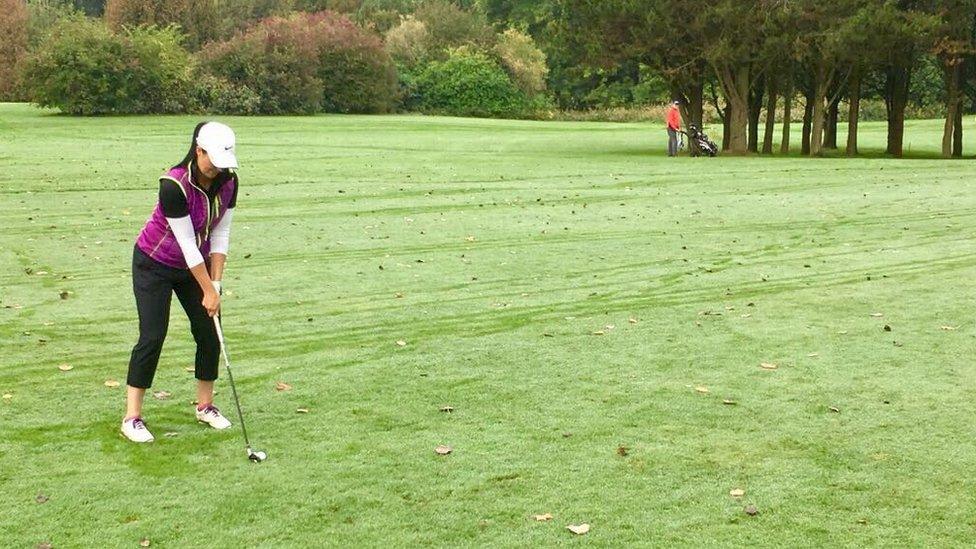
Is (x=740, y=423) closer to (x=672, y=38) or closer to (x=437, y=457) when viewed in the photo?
(x=437, y=457)

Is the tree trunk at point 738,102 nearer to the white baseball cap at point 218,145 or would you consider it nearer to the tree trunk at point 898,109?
the tree trunk at point 898,109

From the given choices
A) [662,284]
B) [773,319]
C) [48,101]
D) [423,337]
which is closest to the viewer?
[423,337]

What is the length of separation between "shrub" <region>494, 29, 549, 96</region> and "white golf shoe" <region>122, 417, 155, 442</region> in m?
71.2

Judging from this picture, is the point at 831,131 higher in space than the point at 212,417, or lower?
lower

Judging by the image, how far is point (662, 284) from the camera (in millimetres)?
12695

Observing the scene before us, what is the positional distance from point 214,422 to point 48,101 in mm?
53527

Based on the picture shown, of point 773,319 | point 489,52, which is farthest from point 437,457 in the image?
point 489,52

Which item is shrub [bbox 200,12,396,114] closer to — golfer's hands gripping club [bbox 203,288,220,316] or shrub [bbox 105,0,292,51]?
shrub [bbox 105,0,292,51]

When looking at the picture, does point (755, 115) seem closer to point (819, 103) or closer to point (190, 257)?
point (819, 103)

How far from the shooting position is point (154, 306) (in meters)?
7.00

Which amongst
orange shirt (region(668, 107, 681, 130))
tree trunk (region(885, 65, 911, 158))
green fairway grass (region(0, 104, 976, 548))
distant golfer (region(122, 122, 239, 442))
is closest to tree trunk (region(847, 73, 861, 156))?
tree trunk (region(885, 65, 911, 158))

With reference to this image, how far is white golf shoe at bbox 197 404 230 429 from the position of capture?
7.41 m

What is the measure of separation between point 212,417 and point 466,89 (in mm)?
67823

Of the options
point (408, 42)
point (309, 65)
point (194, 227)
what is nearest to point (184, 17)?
point (408, 42)
